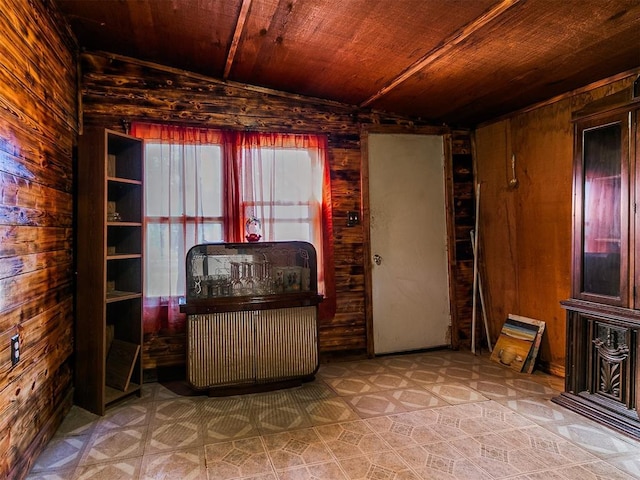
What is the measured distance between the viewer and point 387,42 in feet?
8.52

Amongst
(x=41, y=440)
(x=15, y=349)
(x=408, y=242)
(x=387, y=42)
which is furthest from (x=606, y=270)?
(x=41, y=440)

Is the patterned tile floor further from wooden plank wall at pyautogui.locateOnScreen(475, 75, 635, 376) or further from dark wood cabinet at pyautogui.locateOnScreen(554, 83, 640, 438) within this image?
wooden plank wall at pyautogui.locateOnScreen(475, 75, 635, 376)

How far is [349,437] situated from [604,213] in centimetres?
218

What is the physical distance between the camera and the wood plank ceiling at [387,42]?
7.22 feet

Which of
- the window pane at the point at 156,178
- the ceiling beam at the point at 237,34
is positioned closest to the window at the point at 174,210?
the window pane at the point at 156,178

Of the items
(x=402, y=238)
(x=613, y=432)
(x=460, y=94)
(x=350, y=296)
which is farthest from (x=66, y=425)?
(x=460, y=94)

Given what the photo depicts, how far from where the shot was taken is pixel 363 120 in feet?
12.8

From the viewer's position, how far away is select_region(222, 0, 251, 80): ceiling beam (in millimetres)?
2307

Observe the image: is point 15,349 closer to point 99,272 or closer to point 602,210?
point 99,272

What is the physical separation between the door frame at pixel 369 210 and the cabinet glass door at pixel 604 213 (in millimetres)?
1500

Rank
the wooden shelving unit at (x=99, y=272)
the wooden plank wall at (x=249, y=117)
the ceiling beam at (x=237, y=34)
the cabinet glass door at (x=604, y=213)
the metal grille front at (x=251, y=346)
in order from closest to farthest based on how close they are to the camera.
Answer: the ceiling beam at (x=237, y=34) → the cabinet glass door at (x=604, y=213) → the wooden shelving unit at (x=99, y=272) → the metal grille front at (x=251, y=346) → the wooden plank wall at (x=249, y=117)

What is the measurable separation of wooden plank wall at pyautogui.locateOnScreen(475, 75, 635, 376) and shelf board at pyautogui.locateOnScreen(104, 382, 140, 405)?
3.37m

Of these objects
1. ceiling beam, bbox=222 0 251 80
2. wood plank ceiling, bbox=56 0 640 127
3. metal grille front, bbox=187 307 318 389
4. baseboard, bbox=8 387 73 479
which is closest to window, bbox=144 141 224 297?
metal grille front, bbox=187 307 318 389

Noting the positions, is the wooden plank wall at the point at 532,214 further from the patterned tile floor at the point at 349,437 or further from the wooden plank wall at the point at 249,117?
Result: the wooden plank wall at the point at 249,117
